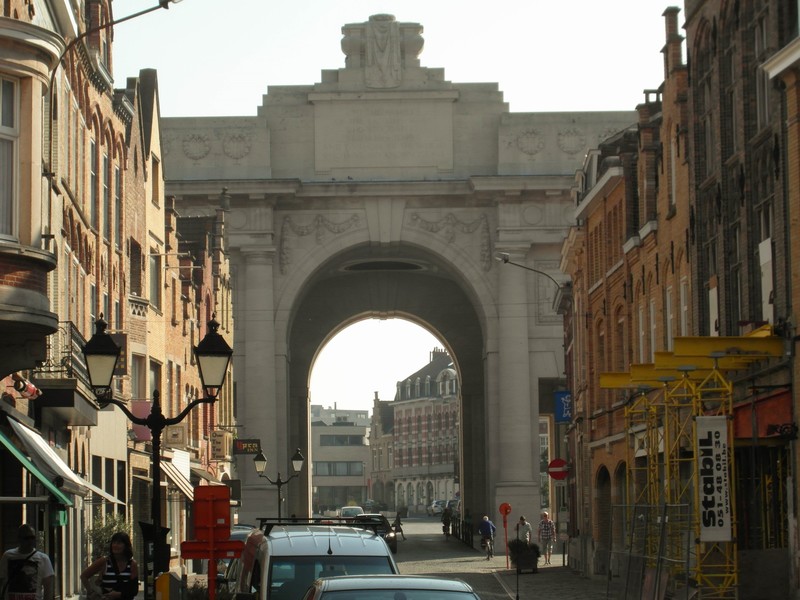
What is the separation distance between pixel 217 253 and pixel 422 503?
375 feet

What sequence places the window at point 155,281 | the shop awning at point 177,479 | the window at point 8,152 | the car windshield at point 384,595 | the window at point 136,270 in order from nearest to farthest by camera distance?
the car windshield at point 384,595
the window at point 8,152
the window at point 136,270
the shop awning at point 177,479
the window at point 155,281

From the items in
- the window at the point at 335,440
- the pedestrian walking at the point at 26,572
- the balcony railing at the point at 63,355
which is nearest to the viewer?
the pedestrian walking at the point at 26,572

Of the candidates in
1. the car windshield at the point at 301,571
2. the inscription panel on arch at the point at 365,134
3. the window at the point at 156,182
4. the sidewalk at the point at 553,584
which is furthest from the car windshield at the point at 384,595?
the inscription panel on arch at the point at 365,134

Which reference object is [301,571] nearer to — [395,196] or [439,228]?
[395,196]

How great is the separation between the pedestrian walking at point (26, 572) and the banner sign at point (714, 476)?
1058cm

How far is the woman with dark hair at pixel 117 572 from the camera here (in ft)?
54.6

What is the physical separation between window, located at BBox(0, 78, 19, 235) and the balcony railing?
14.9 feet

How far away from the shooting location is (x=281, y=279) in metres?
69.5

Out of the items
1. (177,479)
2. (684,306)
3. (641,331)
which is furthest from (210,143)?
(684,306)

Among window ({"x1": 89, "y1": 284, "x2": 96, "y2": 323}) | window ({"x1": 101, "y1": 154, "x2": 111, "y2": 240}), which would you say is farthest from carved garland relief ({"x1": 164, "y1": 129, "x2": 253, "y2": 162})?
window ({"x1": 89, "y1": 284, "x2": 96, "y2": 323})

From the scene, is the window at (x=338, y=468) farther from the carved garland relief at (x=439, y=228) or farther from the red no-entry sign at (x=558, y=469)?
the red no-entry sign at (x=558, y=469)

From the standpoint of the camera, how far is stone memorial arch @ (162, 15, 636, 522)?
68.5 metres

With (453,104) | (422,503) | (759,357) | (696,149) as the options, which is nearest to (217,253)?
(453,104)

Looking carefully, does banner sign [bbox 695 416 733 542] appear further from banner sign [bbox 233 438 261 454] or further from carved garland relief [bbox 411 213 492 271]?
carved garland relief [bbox 411 213 492 271]
